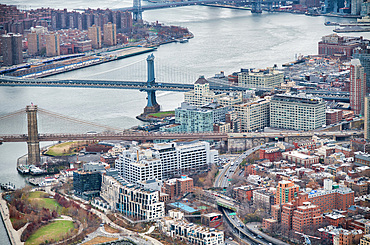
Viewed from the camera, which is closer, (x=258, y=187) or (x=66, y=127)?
(x=258, y=187)

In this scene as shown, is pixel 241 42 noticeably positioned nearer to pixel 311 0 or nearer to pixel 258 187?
pixel 311 0

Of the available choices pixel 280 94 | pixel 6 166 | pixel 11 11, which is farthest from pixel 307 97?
pixel 11 11

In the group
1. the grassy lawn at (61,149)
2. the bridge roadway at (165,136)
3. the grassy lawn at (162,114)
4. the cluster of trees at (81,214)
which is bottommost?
the cluster of trees at (81,214)

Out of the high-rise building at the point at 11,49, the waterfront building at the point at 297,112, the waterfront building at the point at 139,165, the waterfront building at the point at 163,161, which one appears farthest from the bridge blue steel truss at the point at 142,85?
the waterfront building at the point at 139,165

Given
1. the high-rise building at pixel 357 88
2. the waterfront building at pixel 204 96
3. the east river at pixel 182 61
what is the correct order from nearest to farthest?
the east river at pixel 182 61 → the waterfront building at pixel 204 96 → the high-rise building at pixel 357 88

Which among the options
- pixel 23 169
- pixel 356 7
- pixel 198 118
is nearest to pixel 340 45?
pixel 356 7

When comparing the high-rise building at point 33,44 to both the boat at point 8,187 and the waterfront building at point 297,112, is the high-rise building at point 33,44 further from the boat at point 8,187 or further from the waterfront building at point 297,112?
the boat at point 8,187
